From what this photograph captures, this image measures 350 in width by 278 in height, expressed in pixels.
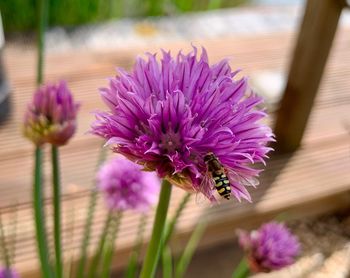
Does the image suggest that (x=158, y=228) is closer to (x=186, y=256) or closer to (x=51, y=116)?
(x=51, y=116)

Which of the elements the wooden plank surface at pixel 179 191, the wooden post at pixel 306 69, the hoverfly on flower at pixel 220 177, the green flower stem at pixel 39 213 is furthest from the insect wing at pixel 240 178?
the wooden post at pixel 306 69

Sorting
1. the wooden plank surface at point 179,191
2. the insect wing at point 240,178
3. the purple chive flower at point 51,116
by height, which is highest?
the insect wing at point 240,178

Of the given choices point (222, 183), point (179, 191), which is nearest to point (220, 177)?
point (222, 183)

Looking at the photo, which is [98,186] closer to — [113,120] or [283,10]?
[113,120]

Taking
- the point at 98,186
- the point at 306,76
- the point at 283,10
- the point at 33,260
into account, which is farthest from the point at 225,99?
the point at 283,10

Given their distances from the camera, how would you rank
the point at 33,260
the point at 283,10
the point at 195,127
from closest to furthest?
the point at 195,127
the point at 33,260
the point at 283,10

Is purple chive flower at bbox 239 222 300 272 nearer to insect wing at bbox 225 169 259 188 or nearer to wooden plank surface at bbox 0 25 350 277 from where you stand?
insect wing at bbox 225 169 259 188

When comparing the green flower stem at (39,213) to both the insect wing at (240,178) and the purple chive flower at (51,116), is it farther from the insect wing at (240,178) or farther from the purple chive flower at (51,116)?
the insect wing at (240,178)

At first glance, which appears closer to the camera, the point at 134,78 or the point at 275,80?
the point at 134,78

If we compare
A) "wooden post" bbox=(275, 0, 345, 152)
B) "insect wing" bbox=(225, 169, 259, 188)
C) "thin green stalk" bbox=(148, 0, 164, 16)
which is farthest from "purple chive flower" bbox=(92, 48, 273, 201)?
"thin green stalk" bbox=(148, 0, 164, 16)
